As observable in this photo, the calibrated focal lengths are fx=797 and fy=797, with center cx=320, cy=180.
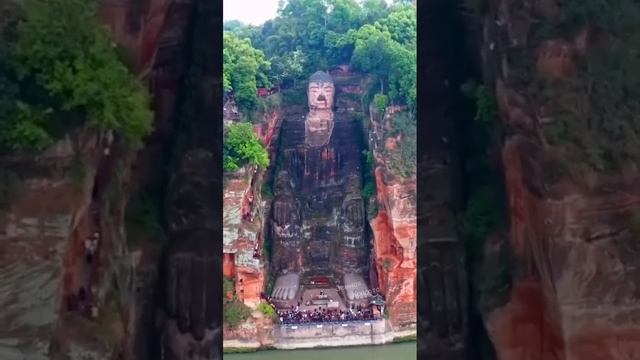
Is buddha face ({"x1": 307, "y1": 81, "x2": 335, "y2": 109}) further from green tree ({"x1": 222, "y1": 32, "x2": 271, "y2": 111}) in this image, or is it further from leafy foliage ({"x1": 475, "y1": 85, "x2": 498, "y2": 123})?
leafy foliage ({"x1": 475, "y1": 85, "x2": 498, "y2": 123})

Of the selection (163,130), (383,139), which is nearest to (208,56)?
(163,130)

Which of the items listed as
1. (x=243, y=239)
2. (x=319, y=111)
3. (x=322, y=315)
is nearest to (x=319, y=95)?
(x=319, y=111)

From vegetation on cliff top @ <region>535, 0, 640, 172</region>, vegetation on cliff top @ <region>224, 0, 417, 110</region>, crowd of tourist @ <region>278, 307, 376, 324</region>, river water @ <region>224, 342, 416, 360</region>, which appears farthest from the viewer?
vegetation on cliff top @ <region>224, 0, 417, 110</region>

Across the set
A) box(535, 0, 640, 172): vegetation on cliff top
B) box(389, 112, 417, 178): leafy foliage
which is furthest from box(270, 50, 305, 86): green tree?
box(535, 0, 640, 172): vegetation on cliff top

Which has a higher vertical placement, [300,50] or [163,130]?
[300,50]

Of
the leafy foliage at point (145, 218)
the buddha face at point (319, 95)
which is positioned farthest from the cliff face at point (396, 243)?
the leafy foliage at point (145, 218)

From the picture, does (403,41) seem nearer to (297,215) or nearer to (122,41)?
(297,215)

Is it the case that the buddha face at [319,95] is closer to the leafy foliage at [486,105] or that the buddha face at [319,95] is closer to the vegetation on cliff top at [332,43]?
the vegetation on cliff top at [332,43]
